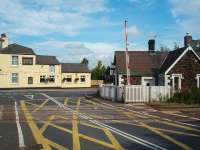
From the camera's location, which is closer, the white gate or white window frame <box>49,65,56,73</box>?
the white gate

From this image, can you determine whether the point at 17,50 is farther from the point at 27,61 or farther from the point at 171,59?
the point at 171,59

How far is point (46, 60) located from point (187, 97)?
44.5 meters

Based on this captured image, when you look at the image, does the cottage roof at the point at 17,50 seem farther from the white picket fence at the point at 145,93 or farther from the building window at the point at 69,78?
the white picket fence at the point at 145,93

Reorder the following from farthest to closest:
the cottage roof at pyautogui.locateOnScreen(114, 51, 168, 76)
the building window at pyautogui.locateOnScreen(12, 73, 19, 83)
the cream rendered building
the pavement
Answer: the building window at pyautogui.locateOnScreen(12, 73, 19, 83) < the cream rendered building < the cottage roof at pyautogui.locateOnScreen(114, 51, 168, 76) < the pavement

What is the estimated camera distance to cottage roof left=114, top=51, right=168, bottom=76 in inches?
1753

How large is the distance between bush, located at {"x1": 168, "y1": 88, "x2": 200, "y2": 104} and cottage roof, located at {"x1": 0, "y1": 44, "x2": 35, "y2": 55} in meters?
42.1

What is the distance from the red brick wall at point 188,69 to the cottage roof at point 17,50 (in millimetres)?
34822

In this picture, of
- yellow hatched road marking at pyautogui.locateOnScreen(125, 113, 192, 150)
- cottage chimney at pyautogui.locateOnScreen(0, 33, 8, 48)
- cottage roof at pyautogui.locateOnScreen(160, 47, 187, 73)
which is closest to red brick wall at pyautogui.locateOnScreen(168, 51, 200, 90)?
cottage roof at pyautogui.locateOnScreen(160, 47, 187, 73)

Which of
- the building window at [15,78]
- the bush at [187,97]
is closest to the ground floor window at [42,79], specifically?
the building window at [15,78]

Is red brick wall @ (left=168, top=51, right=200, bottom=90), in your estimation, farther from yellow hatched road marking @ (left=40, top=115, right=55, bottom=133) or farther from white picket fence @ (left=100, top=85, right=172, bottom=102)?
yellow hatched road marking @ (left=40, top=115, right=55, bottom=133)

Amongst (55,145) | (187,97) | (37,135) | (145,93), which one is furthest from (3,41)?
(55,145)

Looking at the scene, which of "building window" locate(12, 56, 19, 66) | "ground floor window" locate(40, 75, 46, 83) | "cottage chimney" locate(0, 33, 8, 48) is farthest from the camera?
"cottage chimney" locate(0, 33, 8, 48)

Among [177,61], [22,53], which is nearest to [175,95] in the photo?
[177,61]

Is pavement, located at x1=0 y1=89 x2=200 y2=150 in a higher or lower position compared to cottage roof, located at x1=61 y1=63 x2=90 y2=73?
lower
